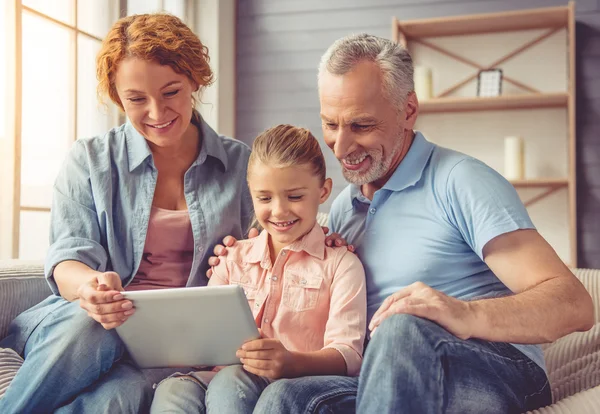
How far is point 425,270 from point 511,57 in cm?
263

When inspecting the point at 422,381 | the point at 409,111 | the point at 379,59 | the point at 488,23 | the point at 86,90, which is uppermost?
the point at 488,23

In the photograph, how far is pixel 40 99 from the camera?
2682 millimetres

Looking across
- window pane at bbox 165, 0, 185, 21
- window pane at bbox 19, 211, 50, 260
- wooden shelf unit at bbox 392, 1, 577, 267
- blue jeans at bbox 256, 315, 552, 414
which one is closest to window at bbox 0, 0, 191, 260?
window pane at bbox 19, 211, 50, 260

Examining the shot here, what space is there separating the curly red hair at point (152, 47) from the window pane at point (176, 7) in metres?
2.15

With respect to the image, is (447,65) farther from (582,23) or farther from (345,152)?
(345,152)

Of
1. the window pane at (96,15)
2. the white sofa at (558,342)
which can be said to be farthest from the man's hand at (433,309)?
the window pane at (96,15)

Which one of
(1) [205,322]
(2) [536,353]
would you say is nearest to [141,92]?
(1) [205,322]

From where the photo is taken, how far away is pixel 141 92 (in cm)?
170

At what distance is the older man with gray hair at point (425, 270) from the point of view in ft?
3.56

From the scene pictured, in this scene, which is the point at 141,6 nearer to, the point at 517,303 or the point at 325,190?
the point at 325,190

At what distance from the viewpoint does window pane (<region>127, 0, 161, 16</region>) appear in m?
3.31

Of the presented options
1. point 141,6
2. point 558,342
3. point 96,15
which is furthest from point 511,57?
point 558,342

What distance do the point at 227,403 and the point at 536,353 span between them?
0.62 m

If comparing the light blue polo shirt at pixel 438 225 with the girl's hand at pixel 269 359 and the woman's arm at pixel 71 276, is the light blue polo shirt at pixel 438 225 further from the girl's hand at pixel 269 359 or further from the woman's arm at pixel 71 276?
the woman's arm at pixel 71 276
